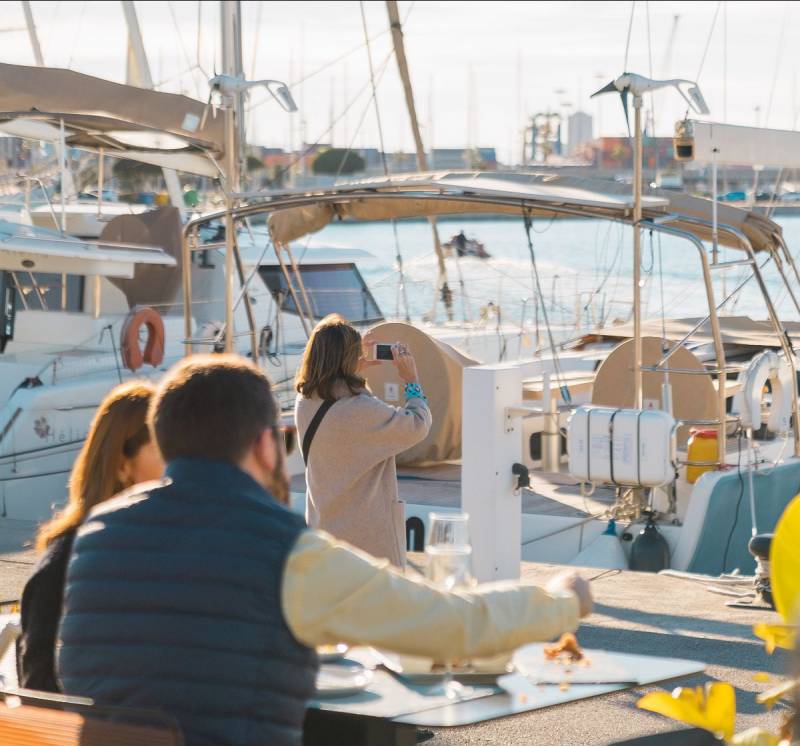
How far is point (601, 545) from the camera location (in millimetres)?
8414

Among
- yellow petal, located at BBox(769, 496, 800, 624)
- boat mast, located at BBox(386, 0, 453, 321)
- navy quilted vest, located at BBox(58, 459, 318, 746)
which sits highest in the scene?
boat mast, located at BBox(386, 0, 453, 321)

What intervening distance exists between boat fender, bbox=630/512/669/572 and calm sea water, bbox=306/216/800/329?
5.41ft

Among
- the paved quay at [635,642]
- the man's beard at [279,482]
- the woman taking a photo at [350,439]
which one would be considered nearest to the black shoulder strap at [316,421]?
the woman taking a photo at [350,439]

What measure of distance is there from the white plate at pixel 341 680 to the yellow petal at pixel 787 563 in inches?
66.5

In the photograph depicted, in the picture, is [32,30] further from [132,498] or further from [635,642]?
[132,498]

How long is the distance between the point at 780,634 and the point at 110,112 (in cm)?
1028

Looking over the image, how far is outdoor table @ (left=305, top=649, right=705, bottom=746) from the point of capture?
277cm

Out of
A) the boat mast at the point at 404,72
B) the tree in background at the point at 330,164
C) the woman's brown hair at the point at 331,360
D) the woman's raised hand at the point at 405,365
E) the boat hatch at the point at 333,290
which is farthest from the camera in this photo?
the tree in background at the point at 330,164

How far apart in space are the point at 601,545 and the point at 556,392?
96.9 inches

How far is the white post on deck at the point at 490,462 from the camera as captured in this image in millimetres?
6785

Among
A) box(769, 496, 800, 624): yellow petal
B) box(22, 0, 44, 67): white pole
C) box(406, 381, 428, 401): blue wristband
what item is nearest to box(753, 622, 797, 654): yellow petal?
box(769, 496, 800, 624): yellow petal

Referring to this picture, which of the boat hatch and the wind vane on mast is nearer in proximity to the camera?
the wind vane on mast

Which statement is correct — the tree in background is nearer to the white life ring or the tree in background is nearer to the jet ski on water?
the jet ski on water

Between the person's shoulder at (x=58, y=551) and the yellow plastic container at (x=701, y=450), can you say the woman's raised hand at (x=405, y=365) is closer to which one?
the person's shoulder at (x=58, y=551)
